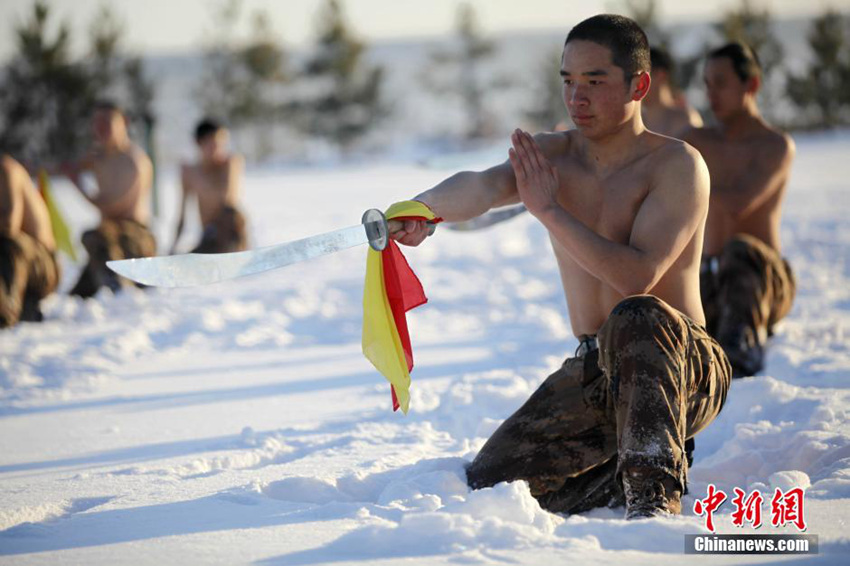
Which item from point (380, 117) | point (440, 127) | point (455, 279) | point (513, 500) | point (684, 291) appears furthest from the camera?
point (440, 127)

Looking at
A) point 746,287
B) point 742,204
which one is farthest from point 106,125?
point 746,287

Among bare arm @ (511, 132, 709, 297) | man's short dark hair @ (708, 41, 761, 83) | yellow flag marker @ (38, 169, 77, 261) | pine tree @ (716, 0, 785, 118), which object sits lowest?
bare arm @ (511, 132, 709, 297)

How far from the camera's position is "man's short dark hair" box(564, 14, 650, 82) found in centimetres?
278

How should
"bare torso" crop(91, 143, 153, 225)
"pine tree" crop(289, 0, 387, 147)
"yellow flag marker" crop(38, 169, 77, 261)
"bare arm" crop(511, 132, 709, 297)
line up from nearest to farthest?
1. "bare arm" crop(511, 132, 709, 297)
2. "yellow flag marker" crop(38, 169, 77, 261)
3. "bare torso" crop(91, 143, 153, 225)
4. "pine tree" crop(289, 0, 387, 147)

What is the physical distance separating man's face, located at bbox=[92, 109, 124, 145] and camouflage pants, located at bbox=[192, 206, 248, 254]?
40.9 inches

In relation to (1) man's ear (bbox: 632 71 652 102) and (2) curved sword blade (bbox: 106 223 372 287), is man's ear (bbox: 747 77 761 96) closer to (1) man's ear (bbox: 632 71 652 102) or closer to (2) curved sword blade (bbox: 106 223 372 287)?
(1) man's ear (bbox: 632 71 652 102)

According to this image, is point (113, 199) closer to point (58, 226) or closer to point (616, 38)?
point (58, 226)

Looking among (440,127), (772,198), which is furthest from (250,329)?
(440,127)

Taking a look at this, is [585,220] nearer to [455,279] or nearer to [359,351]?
[359,351]

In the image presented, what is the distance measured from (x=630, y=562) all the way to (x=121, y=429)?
237cm

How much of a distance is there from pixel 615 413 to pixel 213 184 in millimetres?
6225

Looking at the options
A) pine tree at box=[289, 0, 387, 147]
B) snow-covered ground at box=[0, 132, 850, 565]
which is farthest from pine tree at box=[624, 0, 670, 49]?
snow-covered ground at box=[0, 132, 850, 565]

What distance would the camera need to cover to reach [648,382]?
249cm

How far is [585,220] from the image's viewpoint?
2.88m
